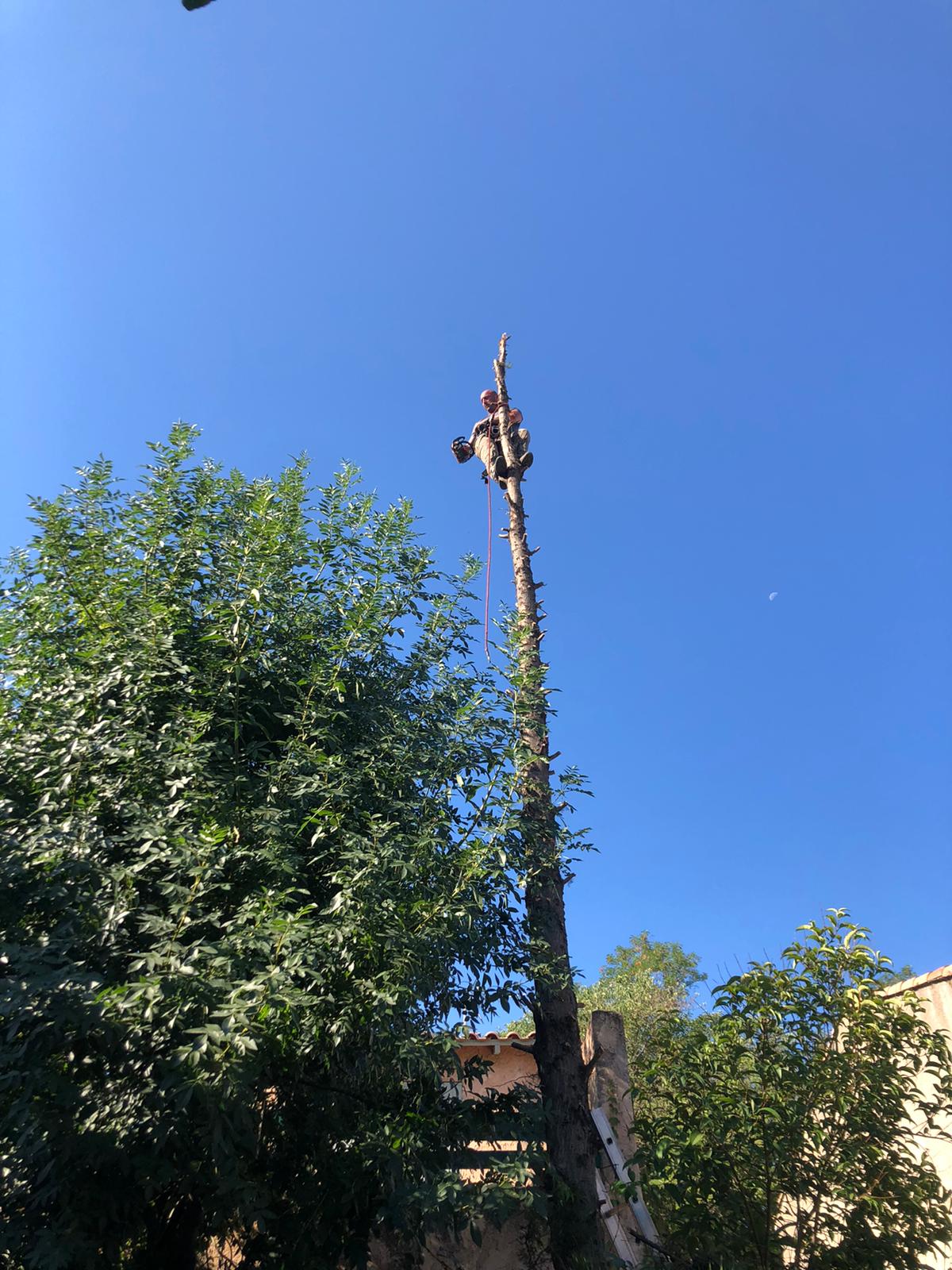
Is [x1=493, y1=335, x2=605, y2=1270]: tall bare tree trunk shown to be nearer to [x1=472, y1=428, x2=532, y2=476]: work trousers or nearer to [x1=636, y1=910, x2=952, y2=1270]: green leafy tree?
[x1=636, y1=910, x2=952, y2=1270]: green leafy tree

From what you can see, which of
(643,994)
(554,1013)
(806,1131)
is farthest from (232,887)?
(643,994)

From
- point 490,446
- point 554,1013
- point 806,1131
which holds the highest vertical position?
point 490,446

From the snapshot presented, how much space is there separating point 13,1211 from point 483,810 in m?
3.42

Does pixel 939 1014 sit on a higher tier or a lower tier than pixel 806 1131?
higher

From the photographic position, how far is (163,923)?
468 centimetres

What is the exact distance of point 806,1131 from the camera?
17.6 feet

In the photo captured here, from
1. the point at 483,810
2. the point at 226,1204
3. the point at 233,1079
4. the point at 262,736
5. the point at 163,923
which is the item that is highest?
the point at 262,736

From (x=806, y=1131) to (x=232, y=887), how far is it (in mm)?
3912

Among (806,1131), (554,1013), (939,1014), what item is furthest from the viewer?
(554,1013)

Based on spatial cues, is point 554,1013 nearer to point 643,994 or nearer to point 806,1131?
point 806,1131

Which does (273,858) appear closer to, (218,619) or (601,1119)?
(218,619)

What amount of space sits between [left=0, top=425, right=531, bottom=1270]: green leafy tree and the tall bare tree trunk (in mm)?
362

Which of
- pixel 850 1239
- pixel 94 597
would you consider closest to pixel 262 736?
pixel 94 597

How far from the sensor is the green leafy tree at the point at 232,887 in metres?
4.34
